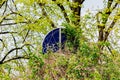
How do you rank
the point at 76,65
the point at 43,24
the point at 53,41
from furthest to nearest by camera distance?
the point at 43,24 → the point at 53,41 → the point at 76,65

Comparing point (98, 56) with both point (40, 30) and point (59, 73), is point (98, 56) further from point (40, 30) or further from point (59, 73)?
point (40, 30)

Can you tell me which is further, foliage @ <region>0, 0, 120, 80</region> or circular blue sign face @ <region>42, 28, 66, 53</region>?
foliage @ <region>0, 0, 120, 80</region>

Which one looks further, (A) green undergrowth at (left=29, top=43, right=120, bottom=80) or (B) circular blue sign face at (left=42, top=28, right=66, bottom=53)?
(B) circular blue sign face at (left=42, top=28, right=66, bottom=53)

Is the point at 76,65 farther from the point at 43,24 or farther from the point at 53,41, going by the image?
the point at 43,24

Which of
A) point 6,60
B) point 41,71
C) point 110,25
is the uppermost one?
point 41,71

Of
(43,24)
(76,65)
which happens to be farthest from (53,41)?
(43,24)

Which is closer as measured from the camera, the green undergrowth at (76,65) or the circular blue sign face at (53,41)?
the green undergrowth at (76,65)

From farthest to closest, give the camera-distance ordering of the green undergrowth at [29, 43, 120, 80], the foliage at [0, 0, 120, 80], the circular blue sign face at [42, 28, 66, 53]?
the foliage at [0, 0, 120, 80], the circular blue sign face at [42, 28, 66, 53], the green undergrowth at [29, 43, 120, 80]

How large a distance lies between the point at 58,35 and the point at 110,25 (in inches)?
314

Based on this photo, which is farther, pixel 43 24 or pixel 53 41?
pixel 43 24

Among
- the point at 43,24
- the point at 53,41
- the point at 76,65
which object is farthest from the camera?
the point at 43,24

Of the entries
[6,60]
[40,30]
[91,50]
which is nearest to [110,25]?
[40,30]

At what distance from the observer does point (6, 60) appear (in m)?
18.1


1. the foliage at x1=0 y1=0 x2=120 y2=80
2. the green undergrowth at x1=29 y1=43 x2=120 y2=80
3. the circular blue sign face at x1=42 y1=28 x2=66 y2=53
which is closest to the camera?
the green undergrowth at x1=29 y1=43 x2=120 y2=80
